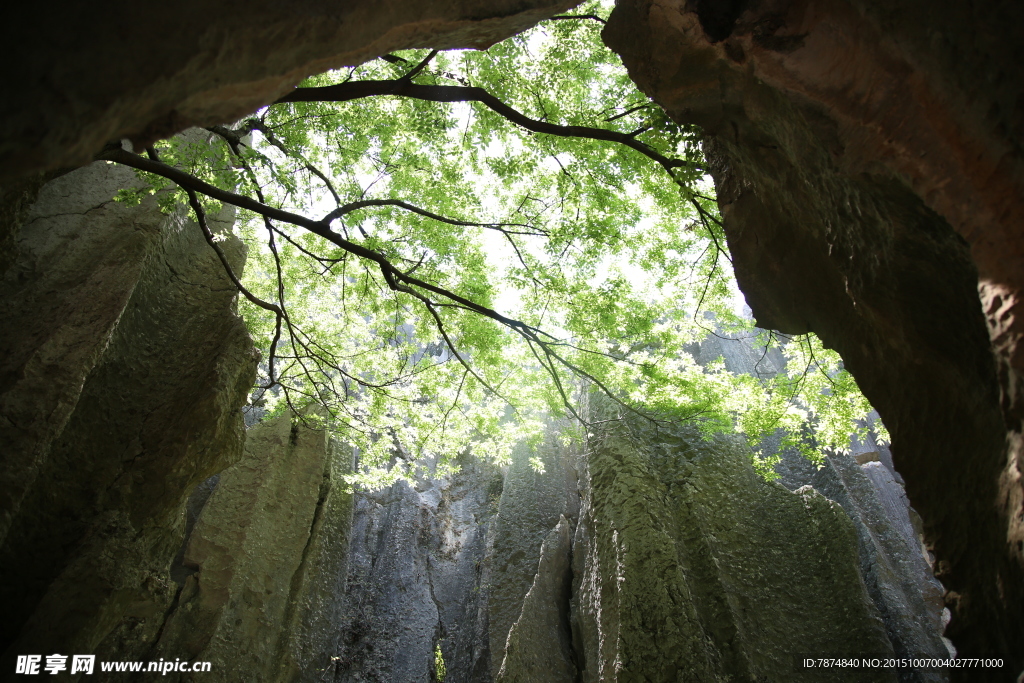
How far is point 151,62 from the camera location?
1.84 m

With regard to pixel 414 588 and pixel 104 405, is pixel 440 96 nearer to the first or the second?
pixel 104 405

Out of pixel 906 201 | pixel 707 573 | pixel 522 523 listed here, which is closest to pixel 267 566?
pixel 522 523

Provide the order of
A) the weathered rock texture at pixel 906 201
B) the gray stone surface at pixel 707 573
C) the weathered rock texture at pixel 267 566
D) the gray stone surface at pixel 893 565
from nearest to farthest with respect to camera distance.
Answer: the weathered rock texture at pixel 906 201 < the gray stone surface at pixel 707 573 < the weathered rock texture at pixel 267 566 < the gray stone surface at pixel 893 565

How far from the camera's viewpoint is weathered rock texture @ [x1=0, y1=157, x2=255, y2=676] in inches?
178

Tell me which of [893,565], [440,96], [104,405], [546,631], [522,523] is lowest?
[546,631]

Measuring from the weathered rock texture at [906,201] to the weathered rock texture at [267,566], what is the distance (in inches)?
363

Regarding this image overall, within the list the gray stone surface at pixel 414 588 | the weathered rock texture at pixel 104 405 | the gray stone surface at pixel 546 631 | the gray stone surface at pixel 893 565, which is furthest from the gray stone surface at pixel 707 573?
the weathered rock texture at pixel 104 405

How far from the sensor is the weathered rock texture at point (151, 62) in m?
1.56

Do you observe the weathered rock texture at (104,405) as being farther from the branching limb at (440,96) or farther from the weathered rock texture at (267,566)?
the branching limb at (440,96)

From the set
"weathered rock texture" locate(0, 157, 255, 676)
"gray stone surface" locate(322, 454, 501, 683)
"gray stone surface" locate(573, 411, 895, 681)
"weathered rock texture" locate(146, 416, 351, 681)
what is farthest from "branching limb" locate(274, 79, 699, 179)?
"gray stone surface" locate(322, 454, 501, 683)

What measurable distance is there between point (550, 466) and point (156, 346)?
10466mm

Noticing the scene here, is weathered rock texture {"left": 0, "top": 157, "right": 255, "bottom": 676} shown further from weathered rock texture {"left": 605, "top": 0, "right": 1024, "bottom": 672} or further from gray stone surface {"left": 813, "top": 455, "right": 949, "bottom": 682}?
gray stone surface {"left": 813, "top": 455, "right": 949, "bottom": 682}

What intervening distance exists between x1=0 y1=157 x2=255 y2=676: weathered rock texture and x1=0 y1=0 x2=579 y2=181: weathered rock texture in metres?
3.77

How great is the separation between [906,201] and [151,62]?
136 inches
